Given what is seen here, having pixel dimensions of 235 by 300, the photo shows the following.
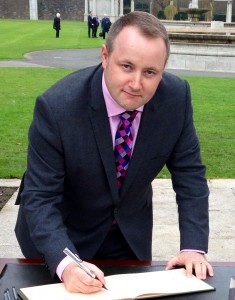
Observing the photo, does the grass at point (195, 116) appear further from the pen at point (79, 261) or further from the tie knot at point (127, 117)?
the pen at point (79, 261)

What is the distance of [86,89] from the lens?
8.72 ft

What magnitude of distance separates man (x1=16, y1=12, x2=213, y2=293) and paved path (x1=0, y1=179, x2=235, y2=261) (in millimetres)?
2515

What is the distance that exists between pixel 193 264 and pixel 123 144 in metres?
0.54

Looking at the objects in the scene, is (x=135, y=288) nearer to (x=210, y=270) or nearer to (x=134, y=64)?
(x=210, y=270)

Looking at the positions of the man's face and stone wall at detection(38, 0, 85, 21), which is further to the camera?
stone wall at detection(38, 0, 85, 21)

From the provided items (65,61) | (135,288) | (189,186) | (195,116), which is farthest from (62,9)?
(135,288)

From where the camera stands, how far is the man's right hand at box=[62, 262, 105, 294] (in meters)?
2.19

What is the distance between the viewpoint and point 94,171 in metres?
2.64

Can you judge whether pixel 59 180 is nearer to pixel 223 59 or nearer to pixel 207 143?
pixel 207 143

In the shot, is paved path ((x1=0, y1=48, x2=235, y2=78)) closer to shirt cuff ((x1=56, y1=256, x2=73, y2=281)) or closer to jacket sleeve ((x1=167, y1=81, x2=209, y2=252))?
jacket sleeve ((x1=167, y1=81, x2=209, y2=252))

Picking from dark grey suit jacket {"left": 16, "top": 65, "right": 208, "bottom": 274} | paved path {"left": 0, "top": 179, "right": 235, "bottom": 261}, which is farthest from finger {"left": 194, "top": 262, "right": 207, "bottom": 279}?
paved path {"left": 0, "top": 179, "right": 235, "bottom": 261}

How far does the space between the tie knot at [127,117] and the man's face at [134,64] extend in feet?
0.72

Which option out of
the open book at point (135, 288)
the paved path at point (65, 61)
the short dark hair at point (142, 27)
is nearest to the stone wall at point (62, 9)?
the paved path at point (65, 61)

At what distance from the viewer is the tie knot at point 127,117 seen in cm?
262
